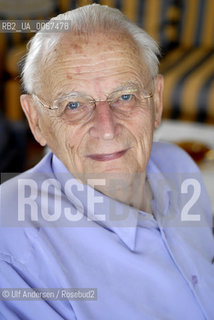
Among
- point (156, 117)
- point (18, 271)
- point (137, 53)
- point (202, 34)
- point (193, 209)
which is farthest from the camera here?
point (202, 34)

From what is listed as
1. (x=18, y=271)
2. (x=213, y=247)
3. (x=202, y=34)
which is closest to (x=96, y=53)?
(x=18, y=271)

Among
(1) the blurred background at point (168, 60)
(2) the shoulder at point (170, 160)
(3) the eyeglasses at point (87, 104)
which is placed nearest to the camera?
(3) the eyeglasses at point (87, 104)

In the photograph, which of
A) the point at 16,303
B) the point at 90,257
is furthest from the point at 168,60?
the point at 16,303

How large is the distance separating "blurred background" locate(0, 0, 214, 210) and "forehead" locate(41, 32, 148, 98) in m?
1.54

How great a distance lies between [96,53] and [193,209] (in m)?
0.58

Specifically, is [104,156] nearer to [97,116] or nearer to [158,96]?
[97,116]

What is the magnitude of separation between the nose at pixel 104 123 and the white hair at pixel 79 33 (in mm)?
161

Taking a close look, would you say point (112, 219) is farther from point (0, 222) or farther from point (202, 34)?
point (202, 34)

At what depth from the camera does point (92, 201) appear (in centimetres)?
110

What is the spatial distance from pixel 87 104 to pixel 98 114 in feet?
0.12

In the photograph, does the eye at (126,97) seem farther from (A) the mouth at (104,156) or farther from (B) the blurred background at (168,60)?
(B) the blurred background at (168,60)

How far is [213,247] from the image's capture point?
1.29 m

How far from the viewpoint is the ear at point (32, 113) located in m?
1.10

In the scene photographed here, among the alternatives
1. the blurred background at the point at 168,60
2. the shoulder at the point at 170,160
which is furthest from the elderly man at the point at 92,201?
the blurred background at the point at 168,60
